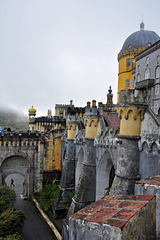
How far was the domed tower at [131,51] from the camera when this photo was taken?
35.4 metres

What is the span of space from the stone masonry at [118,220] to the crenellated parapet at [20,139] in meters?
21.2

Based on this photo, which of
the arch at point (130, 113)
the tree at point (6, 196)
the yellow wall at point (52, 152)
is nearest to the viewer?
the arch at point (130, 113)

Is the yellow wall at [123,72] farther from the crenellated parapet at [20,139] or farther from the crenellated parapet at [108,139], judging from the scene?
the crenellated parapet at [108,139]

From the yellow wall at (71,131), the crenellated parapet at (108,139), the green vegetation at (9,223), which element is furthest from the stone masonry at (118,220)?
the yellow wall at (71,131)

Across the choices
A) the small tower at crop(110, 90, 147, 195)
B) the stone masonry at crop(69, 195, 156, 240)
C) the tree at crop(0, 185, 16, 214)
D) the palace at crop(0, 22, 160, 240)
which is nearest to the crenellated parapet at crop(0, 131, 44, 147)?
the palace at crop(0, 22, 160, 240)

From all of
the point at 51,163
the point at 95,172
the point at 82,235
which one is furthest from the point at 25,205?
the point at 82,235

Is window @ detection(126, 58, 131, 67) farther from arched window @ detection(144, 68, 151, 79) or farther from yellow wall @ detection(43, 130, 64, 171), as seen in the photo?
yellow wall @ detection(43, 130, 64, 171)

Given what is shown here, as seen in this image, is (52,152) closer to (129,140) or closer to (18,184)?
(18,184)

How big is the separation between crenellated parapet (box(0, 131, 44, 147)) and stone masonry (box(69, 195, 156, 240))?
21.2 meters

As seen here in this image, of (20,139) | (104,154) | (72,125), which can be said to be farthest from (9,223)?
(20,139)

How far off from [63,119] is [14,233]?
66.2 feet

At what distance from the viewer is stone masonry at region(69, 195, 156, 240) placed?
3.00 m

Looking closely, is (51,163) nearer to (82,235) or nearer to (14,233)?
(14,233)

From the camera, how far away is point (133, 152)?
9547 mm
